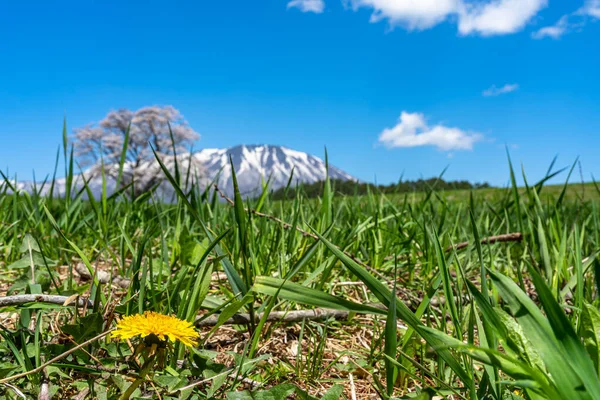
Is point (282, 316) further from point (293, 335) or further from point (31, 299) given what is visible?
point (31, 299)

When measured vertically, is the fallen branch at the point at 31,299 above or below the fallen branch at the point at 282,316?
above

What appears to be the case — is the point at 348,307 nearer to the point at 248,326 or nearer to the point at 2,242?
the point at 248,326

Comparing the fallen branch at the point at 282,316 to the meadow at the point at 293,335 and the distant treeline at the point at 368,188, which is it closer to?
the meadow at the point at 293,335

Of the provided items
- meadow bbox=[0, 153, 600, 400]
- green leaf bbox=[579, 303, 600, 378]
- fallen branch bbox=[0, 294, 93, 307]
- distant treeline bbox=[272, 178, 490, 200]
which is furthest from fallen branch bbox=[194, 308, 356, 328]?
distant treeline bbox=[272, 178, 490, 200]

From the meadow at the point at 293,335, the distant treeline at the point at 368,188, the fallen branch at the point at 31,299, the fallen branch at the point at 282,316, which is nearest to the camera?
the meadow at the point at 293,335

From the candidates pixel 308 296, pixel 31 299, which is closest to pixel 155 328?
pixel 308 296

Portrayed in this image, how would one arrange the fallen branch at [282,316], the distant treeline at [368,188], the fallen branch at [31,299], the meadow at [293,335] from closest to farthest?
the meadow at [293,335] → the fallen branch at [31,299] → the fallen branch at [282,316] → the distant treeline at [368,188]

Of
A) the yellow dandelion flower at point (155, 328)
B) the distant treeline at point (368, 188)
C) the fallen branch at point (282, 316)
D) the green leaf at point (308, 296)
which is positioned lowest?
the fallen branch at point (282, 316)

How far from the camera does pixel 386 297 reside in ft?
2.55

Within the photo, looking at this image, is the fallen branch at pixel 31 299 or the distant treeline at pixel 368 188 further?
the distant treeline at pixel 368 188

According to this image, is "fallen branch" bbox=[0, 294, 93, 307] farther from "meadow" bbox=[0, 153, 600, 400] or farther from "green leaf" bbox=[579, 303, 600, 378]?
"green leaf" bbox=[579, 303, 600, 378]

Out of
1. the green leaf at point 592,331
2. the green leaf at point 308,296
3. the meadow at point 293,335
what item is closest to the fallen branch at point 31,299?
the meadow at point 293,335

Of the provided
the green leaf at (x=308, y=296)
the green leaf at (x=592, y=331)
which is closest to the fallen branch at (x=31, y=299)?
the green leaf at (x=308, y=296)

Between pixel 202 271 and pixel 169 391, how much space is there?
0.26m
